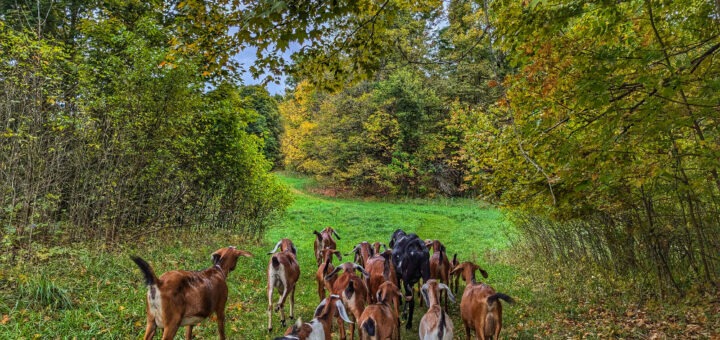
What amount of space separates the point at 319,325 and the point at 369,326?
556 mm

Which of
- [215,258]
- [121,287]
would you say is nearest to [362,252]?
[215,258]

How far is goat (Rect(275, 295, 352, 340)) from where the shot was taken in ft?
12.9

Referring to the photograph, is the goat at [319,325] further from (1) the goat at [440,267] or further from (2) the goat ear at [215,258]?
(1) the goat at [440,267]

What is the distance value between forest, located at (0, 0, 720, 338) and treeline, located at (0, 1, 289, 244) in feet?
0.15

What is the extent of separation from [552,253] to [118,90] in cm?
1103

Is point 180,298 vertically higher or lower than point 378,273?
higher

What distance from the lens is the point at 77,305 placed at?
5.50 meters

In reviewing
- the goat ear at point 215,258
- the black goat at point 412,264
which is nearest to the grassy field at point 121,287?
the black goat at point 412,264

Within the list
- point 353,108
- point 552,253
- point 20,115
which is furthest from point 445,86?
point 20,115

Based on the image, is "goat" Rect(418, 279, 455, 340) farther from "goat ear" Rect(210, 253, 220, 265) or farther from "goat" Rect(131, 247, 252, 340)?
"goat ear" Rect(210, 253, 220, 265)

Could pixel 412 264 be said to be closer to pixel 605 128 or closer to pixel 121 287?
pixel 605 128

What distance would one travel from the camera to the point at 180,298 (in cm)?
428

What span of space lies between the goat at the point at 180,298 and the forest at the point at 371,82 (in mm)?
2416

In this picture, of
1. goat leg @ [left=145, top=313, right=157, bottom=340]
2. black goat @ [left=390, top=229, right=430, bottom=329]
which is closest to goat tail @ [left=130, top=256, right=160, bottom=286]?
goat leg @ [left=145, top=313, right=157, bottom=340]
